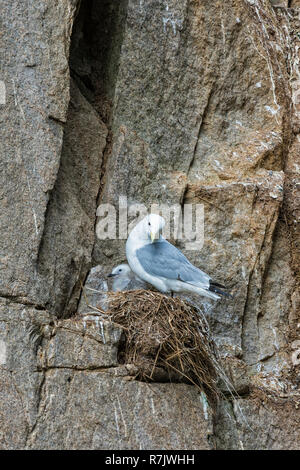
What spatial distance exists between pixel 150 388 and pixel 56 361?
709 mm

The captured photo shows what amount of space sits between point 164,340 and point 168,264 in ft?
2.74

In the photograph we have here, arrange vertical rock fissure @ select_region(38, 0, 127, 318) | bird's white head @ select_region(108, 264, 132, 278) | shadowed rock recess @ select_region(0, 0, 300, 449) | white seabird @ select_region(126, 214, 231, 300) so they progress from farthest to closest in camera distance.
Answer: bird's white head @ select_region(108, 264, 132, 278) < white seabird @ select_region(126, 214, 231, 300) < vertical rock fissure @ select_region(38, 0, 127, 318) < shadowed rock recess @ select_region(0, 0, 300, 449)

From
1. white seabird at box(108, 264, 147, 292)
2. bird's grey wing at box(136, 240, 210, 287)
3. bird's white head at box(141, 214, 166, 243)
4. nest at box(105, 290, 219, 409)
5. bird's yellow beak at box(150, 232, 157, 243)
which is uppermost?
bird's white head at box(141, 214, 166, 243)

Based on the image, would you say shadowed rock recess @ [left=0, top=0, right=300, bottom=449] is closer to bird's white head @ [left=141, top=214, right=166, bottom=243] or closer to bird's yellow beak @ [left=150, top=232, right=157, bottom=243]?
bird's white head @ [left=141, top=214, right=166, bottom=243]

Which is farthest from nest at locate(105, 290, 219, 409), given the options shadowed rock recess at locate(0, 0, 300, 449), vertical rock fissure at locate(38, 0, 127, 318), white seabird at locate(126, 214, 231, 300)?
vertical rock fissure at locate(38, 0, 127, 318)

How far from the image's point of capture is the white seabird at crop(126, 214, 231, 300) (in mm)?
5969

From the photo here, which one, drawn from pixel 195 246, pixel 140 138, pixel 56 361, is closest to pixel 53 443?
pixel 56 361

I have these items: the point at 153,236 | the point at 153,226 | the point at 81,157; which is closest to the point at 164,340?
the point at 153,236

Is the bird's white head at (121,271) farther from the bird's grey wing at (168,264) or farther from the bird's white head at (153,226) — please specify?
the bird's white head at (153,226)

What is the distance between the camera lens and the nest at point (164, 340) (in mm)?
5402

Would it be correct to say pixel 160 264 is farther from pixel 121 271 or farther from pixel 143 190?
pixel 143 190

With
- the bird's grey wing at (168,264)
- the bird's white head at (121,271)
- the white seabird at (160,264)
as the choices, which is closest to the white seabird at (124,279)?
the bird's white head at (121,271)

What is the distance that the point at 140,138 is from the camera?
670cm

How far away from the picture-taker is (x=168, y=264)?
6031mm
